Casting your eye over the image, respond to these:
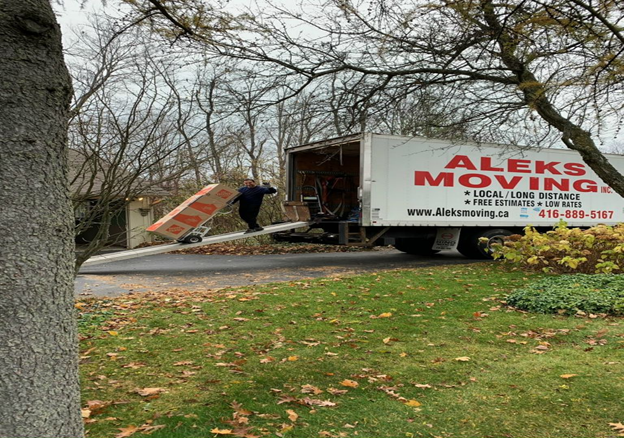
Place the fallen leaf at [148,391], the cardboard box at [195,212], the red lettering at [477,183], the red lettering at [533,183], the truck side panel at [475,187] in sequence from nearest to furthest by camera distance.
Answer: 1. the fallen leaf at [148,391]
2. the cardboard box at [195,212]
3. the truck side panel at [475,187]
4. the red lettering at [477,183]
5. the red lettering at [533,183]

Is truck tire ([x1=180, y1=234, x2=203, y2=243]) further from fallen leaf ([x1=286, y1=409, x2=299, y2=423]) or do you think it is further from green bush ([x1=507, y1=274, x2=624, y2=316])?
fallen leaf ([x1=286, y1=409, x2=299, y2=423])

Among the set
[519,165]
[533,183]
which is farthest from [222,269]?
[533,183]

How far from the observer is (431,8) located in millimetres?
5148

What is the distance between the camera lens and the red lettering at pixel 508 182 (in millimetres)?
13938

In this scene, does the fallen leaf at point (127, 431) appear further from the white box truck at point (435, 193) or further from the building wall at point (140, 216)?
the building wall at point (140, 216)

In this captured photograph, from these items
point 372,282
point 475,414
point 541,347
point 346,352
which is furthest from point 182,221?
point 475,414

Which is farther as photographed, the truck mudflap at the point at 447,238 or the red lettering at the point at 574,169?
the red lettering at the point at 574,169

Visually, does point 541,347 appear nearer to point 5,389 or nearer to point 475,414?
point 475,414

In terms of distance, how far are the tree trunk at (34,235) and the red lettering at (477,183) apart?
40.2 feet

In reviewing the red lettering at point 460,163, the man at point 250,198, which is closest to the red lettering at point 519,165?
the red lettering at point 460,163

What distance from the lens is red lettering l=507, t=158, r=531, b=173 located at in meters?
14.0

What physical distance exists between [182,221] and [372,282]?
4.73 metres

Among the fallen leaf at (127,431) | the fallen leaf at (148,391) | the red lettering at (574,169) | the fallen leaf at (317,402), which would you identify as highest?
the red lettering at (574,169)

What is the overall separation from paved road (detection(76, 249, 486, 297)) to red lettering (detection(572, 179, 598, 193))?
12.5 feet
